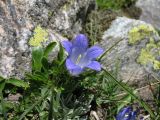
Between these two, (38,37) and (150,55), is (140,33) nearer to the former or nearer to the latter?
(150,55)

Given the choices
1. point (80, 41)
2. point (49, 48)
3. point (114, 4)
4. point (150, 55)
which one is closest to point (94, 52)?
point (80, 41)

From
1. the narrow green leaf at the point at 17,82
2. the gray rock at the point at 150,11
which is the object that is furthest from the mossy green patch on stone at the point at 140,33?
the narrow green leaf at the point at 17,82

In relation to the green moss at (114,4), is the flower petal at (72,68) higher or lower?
A: lower

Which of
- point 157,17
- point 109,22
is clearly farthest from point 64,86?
point 157,17

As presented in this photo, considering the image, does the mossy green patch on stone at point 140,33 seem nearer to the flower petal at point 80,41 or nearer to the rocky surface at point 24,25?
the rocky surface at point 24,25

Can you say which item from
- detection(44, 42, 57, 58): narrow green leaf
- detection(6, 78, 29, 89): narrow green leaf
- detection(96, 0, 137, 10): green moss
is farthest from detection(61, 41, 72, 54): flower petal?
detection(96, 0, 137, 10): green moss

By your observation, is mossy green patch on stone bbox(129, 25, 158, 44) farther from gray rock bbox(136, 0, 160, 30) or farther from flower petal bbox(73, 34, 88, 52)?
flower petal bbox(73, 34, 88, 52)
